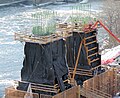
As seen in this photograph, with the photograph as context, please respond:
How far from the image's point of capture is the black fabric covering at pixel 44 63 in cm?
3225

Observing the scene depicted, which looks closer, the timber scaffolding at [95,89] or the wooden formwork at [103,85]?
the timber scaffolding at [95,89]

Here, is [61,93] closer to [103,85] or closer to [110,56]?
[103,85]

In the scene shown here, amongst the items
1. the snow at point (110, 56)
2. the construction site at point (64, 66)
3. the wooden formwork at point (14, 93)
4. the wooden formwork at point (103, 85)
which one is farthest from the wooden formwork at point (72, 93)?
the snow at point (110, 56)

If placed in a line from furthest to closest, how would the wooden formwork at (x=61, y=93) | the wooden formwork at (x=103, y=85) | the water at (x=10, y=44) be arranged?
the water at (x=10, y=44), the wooden formwork at (x=103, y=85), the wooden formwork at (x=61, y=93)

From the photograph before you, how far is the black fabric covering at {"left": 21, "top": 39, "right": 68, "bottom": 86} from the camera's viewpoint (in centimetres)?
3225

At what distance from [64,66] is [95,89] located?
11.3 ft

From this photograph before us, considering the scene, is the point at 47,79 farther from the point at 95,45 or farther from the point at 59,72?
the point at 95,45

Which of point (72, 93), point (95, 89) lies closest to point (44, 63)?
point (72, 93)

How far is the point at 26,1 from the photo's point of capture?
10225cm

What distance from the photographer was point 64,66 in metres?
33.7

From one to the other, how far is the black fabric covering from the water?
13647mm

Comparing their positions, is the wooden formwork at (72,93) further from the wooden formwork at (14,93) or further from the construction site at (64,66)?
the wooden formwork at (14,93)

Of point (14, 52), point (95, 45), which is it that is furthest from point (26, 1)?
point (95, 45)

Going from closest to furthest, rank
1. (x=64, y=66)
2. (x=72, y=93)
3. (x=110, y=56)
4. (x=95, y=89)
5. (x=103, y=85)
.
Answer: (x=72, y=93) → (x=64, y=66) → (x=95, y=89) → (x=103, y=85) → (x=110, y=56)
